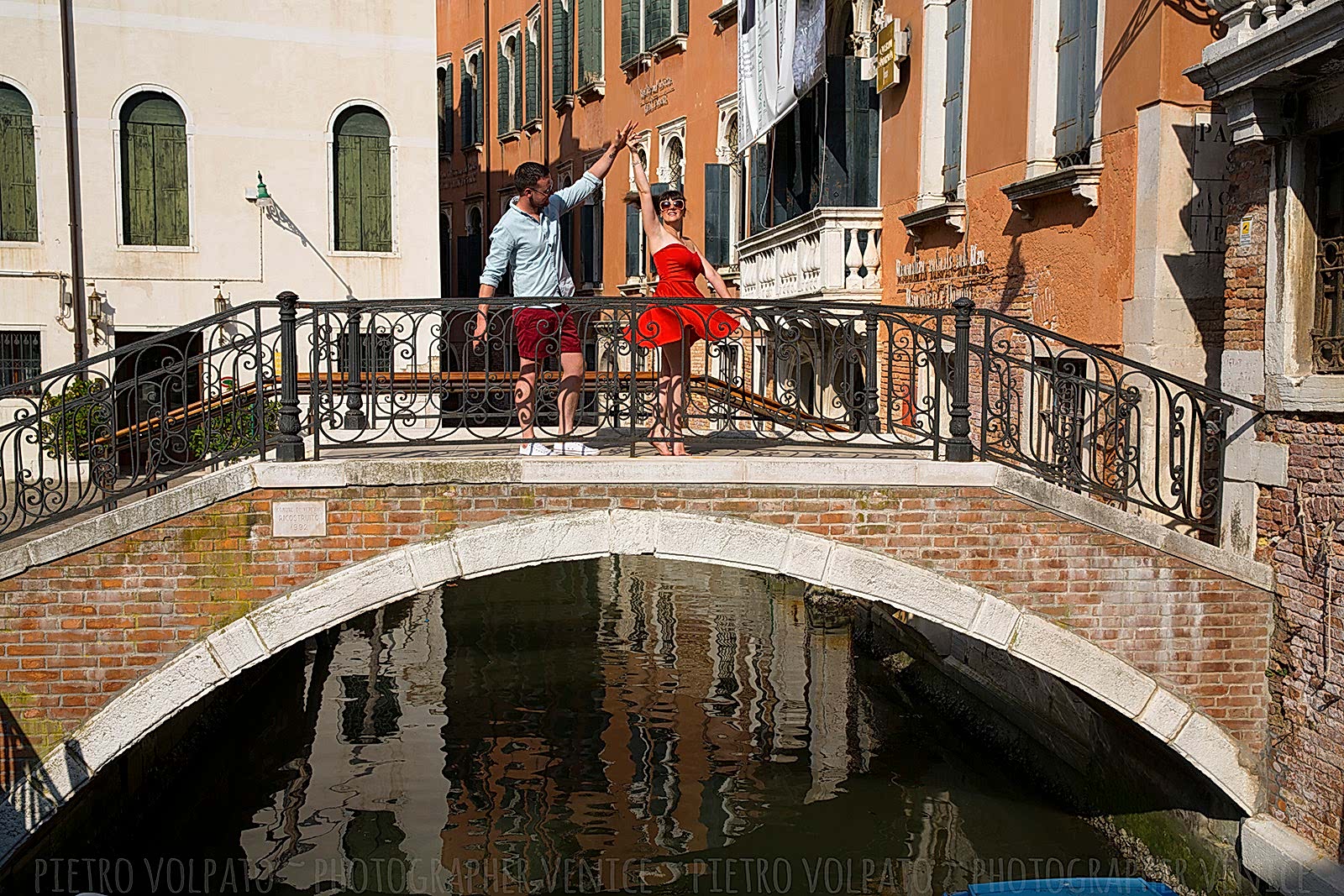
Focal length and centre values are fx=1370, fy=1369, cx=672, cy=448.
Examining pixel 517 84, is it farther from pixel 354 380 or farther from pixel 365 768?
pixel 354 380

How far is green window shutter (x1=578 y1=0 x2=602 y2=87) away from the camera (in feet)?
68.4

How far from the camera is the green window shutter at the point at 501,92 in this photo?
83.1 ft

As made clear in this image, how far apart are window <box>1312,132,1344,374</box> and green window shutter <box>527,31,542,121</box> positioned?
718 inches

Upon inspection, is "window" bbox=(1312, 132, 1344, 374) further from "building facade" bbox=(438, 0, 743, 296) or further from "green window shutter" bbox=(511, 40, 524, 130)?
"green window shutter" bbox=(511, 40, 524, 130)

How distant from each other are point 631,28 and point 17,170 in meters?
9.28

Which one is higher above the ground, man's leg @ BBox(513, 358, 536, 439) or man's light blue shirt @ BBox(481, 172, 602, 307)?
man's light blue shirt @ BBox(481, 172, 602, 307)

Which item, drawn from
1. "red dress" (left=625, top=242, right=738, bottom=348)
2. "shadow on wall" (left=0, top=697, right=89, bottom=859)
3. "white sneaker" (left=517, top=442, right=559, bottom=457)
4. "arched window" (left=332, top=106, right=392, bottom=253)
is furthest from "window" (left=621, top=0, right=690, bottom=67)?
"shadow on wall" (left=0, top=697, right=89, bottom=859)

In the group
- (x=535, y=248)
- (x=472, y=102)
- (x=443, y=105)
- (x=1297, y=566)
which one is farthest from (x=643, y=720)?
(x=443, y=105)

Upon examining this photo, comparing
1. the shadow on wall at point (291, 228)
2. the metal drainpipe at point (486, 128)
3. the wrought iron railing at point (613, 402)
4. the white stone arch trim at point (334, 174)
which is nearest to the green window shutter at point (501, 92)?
the metal drainpipe at point (486, 128)

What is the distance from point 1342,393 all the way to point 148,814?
7.67 m

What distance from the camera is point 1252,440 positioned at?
685 centimetres

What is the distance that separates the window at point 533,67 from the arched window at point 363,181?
941 cm

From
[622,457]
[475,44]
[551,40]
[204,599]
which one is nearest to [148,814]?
[204,599]

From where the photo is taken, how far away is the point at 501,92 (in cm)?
2553
